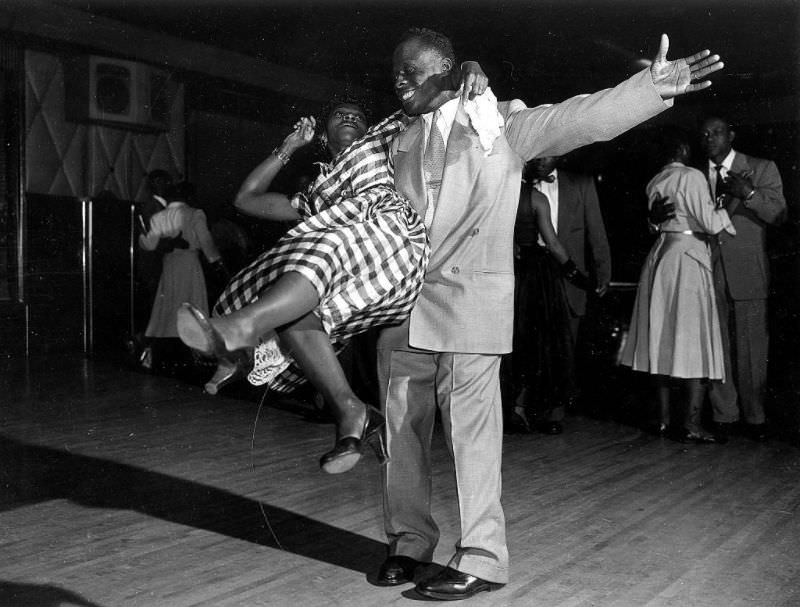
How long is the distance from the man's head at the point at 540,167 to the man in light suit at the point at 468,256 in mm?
2230

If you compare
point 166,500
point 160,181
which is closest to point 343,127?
point 166,500

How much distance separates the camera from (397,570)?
7.97 feet

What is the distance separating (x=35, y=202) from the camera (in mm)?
7719

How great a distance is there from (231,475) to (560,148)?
2126 mm

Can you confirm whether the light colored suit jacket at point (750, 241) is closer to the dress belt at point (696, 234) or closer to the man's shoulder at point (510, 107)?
the dress belt at point (696, 234)

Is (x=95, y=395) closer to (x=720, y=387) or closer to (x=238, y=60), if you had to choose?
(x=720, y=387)

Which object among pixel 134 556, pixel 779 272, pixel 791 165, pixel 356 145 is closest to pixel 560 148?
pixel 356 145

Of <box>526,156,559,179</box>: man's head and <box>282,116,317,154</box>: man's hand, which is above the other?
<box>526,156,559,179</box>: man's head

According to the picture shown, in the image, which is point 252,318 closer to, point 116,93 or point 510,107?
point 510,107

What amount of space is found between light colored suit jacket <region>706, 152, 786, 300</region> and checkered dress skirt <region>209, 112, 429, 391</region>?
9.17ft

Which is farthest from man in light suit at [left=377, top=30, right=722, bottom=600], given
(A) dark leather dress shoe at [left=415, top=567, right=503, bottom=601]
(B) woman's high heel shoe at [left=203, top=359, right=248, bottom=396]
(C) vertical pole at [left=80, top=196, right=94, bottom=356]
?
(C) vertical pole at [left=80, top=196, right=94, bottom=356]

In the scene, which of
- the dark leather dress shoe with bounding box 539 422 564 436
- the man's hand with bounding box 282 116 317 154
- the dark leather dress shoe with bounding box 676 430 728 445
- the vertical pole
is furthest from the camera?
the vertical pole

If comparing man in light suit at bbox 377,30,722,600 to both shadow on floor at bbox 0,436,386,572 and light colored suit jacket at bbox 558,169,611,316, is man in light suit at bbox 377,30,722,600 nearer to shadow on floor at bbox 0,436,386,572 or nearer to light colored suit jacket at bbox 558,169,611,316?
shadow on floor at bbox 0,436,386,572

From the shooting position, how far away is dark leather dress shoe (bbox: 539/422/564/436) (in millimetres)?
4703
